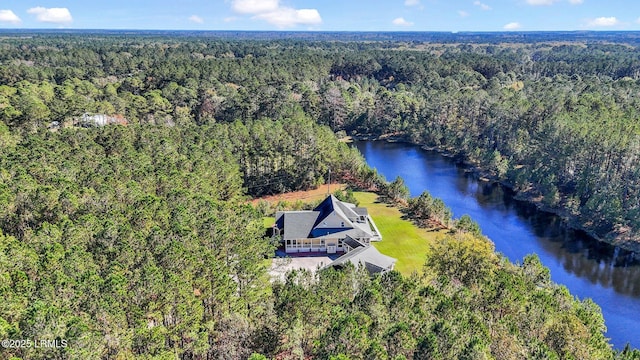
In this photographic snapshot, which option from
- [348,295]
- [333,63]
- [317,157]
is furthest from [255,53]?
[348,295]

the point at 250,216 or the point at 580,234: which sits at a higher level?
the point at 250,216

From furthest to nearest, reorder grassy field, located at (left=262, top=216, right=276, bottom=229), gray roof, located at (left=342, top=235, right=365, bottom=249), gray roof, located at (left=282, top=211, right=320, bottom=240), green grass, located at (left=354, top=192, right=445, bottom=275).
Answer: grassy field, located at (left=262, top=216, right=276, bottom=229) → gray roof, located at (left=282, top=211, right=320, bottom=240) → gray roof, located at (left=342, top=235, right=365, bottom=249) → green grass, located at (left=354, top=192, right=445, bottom=275)

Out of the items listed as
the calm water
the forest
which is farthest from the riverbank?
the calm water

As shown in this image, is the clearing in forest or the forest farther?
the clearing in forest

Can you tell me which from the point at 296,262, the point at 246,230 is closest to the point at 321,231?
the point at 296,262

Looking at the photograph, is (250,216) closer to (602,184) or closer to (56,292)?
(56,292)

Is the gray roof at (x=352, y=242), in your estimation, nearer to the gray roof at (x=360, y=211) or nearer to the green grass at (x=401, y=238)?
the green grass at (x=401, y=238)

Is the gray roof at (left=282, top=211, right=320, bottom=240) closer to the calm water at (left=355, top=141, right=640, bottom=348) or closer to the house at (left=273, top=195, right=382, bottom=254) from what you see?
the house at (left=273, top=195, right=382, bottom=254)
